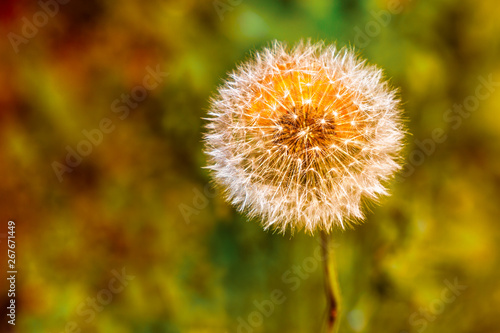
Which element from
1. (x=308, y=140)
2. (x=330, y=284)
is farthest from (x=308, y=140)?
(x=330, y=284)

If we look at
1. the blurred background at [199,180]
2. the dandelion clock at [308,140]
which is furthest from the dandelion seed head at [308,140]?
the blurred background at [199,180]

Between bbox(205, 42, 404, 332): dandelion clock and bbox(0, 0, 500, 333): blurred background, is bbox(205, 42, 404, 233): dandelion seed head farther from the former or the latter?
bbox(0, 0, 500, 333): blurred background

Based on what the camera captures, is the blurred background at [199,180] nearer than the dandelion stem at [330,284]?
No

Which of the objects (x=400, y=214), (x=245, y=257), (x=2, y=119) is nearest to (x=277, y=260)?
(x=245, y=257)

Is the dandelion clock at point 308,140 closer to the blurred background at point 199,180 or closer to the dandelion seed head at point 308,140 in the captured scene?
the dandelion seed head at point 308,140

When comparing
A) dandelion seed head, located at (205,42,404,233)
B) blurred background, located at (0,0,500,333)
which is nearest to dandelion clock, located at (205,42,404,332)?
dandelion seed head, located at (205,42,404,233)

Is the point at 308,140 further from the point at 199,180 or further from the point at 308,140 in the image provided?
the point at 199,180

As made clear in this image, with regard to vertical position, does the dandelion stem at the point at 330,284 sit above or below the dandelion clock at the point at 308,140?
below
